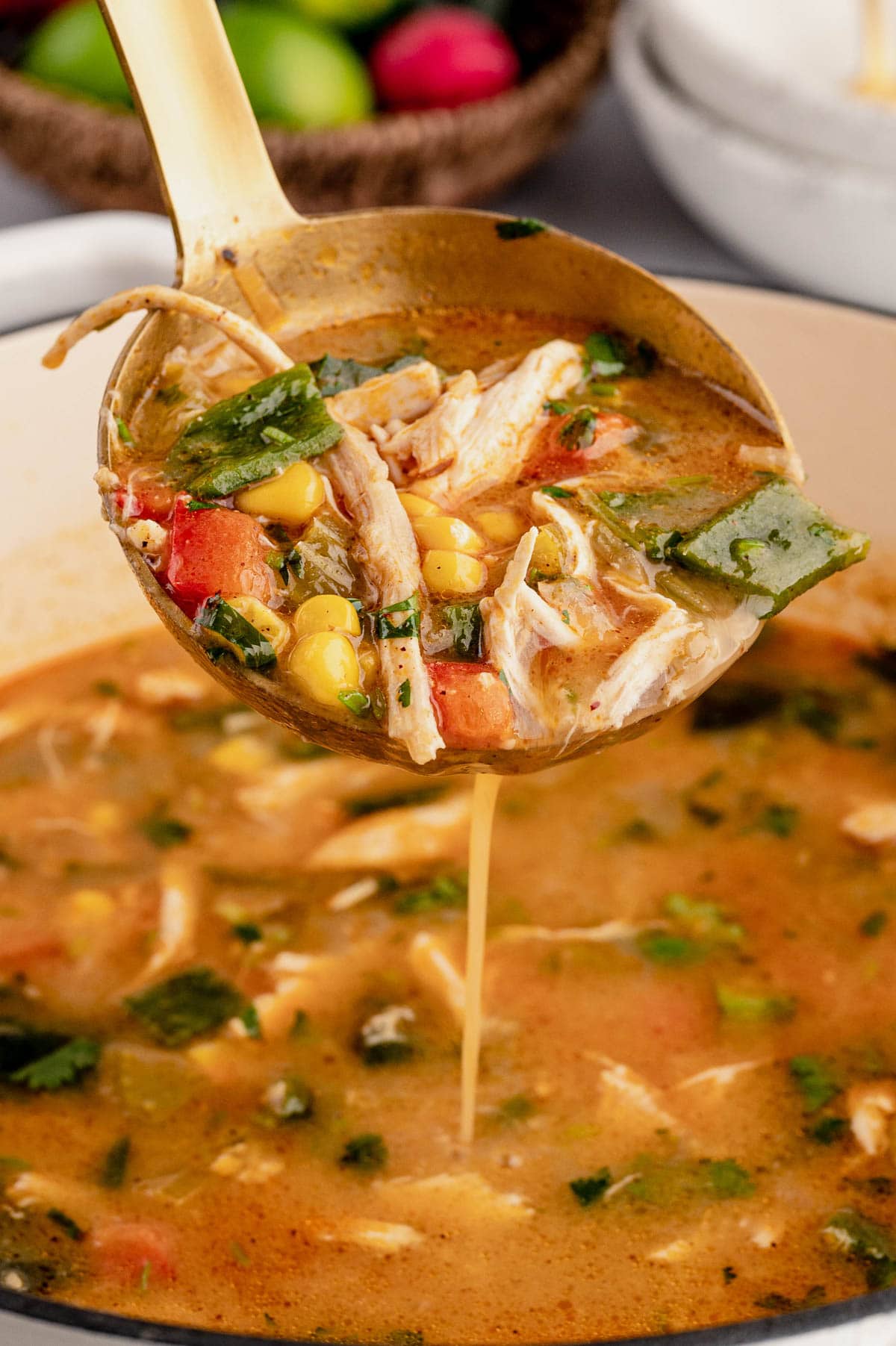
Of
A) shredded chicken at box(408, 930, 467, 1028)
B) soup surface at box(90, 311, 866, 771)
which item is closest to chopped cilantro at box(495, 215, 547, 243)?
soup surface at box(90, 311, 866, 771)

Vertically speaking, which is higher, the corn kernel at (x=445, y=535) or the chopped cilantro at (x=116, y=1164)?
the corn kernel at (x=445, y=535)

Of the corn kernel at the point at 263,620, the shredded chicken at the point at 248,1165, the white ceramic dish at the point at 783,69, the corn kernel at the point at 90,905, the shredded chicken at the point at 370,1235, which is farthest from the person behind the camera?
the white ceramic dish at the point at 783,69

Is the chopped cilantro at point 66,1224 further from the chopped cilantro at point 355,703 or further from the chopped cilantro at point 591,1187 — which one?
the chopped cilantro at point 355,703

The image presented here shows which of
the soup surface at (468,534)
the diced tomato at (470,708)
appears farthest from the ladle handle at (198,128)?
the diced tomato at (470,708)

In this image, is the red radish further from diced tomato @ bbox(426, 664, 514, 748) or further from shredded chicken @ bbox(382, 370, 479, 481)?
diced tomato @ bbox(426, 664, 514, 748)

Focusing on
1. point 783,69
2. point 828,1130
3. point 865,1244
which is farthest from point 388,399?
point 783,69

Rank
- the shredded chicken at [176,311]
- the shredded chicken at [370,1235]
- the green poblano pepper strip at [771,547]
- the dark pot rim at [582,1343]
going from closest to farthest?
the dark pot rim at [582,1343]
the green poblano pepper strip at [771,547]
the shredded chicken at [176,311]
the shredded chicken at [370,1235]

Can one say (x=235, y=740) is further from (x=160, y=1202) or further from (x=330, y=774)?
(x=160, y=1202)
